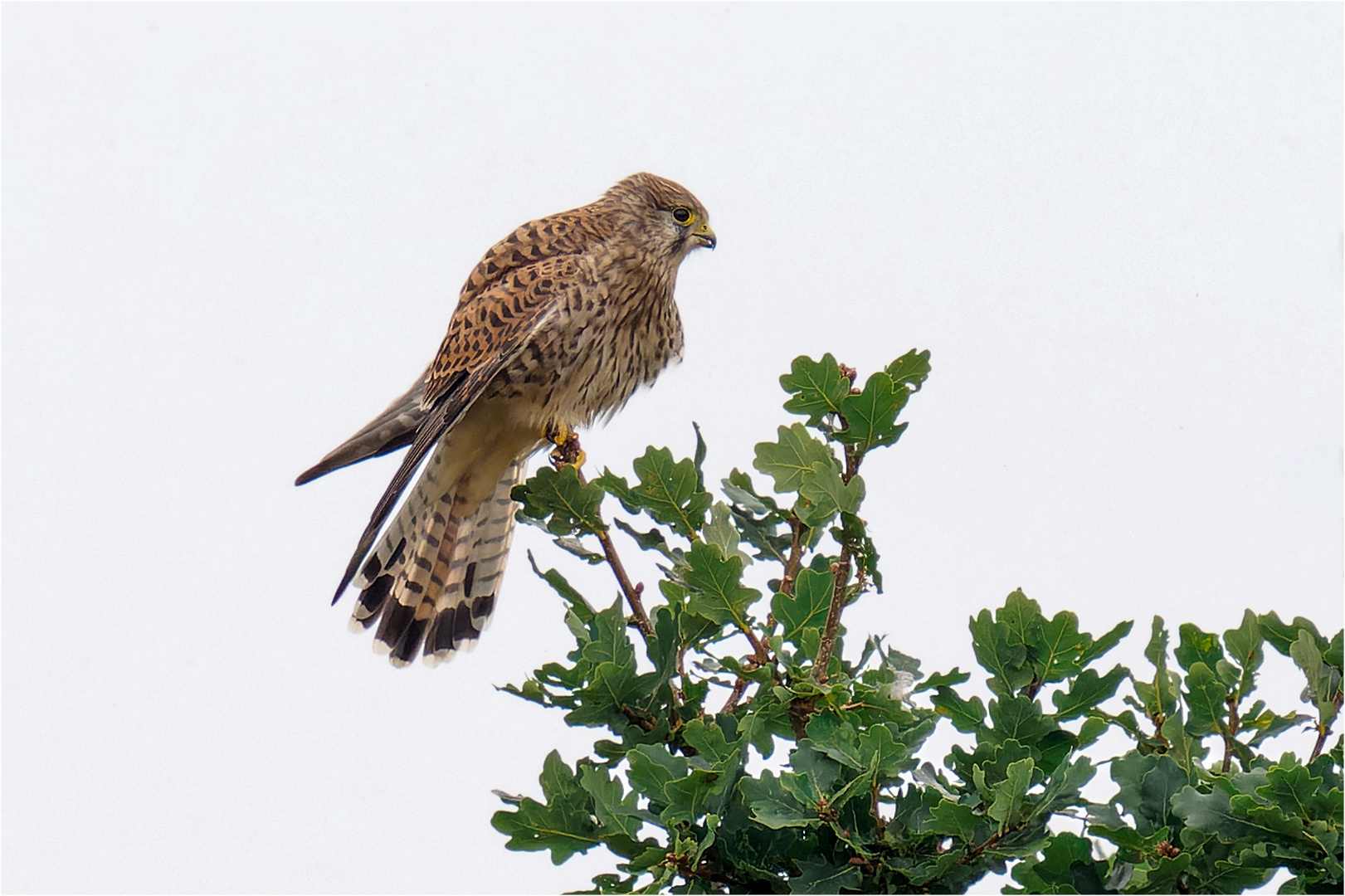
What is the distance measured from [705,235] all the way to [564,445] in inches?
29.9

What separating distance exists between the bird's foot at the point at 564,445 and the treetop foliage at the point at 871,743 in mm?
1387

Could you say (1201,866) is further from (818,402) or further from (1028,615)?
(818,402)

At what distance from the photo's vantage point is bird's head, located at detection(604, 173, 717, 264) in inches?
148

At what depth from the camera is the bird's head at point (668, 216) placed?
3.76 metres

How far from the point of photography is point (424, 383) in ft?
11.7

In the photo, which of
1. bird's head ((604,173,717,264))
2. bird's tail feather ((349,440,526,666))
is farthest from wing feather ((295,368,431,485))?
bird's head ((604,173,717,264))

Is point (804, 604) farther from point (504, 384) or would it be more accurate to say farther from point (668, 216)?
point (668, 216)

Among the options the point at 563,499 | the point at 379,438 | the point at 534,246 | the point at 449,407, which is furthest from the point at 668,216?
the point at 563,499

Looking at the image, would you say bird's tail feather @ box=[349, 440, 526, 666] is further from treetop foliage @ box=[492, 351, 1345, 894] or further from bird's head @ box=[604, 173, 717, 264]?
treetop foliage @ box=[492, 351, 1345, 894]

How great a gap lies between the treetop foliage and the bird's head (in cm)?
183

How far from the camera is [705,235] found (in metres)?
3.83

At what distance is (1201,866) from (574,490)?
1.03m

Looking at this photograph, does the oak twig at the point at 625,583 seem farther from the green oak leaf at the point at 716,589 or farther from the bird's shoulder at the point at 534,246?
the bird's shoulder at the point at 534,246

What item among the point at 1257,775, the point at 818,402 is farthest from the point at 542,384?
the point at 1257,775
